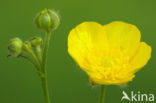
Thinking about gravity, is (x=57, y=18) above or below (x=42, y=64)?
above

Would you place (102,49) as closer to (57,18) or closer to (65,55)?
(57,18)

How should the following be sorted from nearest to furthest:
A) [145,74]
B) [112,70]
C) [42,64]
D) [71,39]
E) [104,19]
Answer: [42,64] → [71,39] → [112,70] → [145,74] → [104,19]

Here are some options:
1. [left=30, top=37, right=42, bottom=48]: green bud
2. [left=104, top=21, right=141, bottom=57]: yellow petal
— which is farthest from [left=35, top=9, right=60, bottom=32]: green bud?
[left=104, top=21, right=141, bottom=57]: yellow petal

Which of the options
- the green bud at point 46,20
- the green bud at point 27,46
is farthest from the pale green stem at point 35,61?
the green bud at point 46,20

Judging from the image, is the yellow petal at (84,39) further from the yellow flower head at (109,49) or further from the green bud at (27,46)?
the green bud at (27,46)

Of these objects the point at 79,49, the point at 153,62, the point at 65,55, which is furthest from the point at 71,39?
the point at 153,62

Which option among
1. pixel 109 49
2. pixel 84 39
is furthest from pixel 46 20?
pixel 109 49
